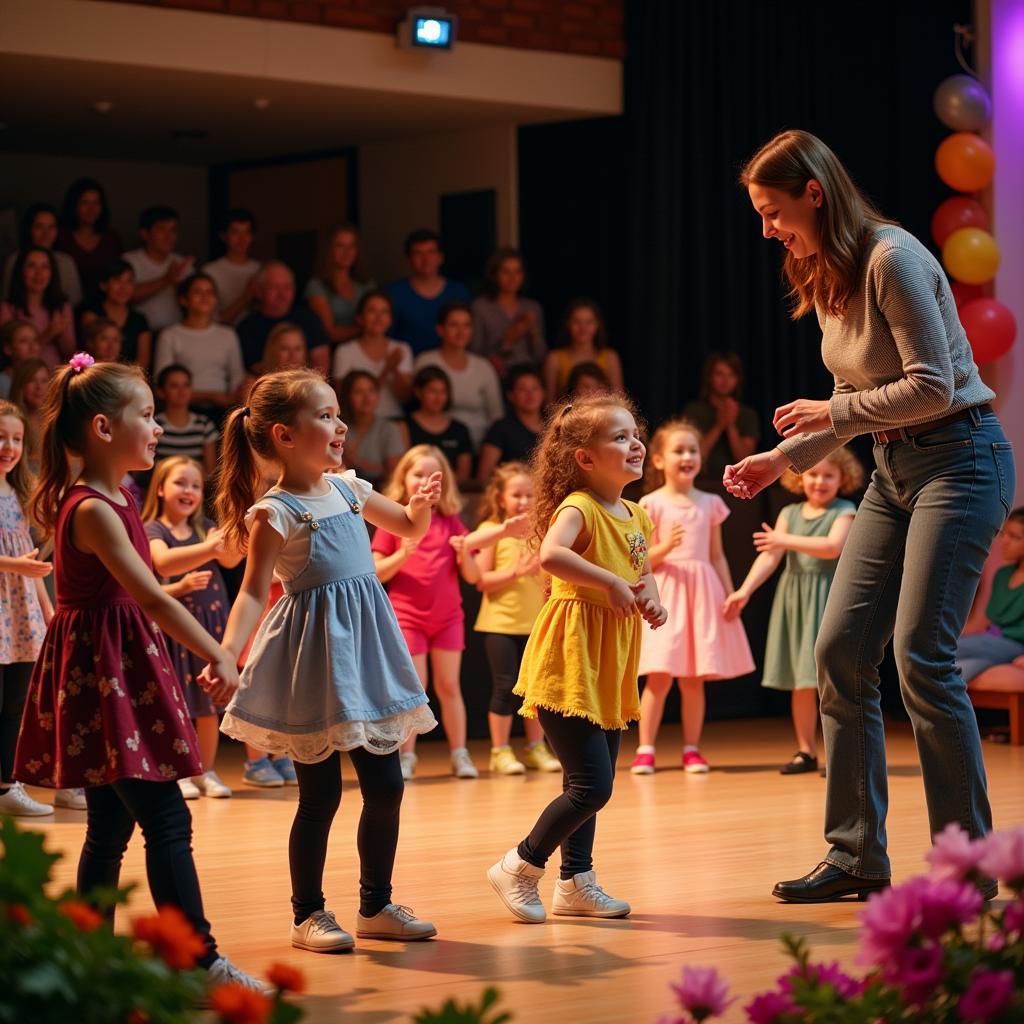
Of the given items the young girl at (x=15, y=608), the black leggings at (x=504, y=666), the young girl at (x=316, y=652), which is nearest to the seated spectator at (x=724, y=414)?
the black leggings at (x=504, y=666)

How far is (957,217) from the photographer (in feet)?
23.2

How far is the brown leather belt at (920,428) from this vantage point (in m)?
3.11

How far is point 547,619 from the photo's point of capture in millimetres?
3393

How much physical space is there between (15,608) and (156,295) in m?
2.60

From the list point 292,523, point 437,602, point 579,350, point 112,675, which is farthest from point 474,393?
point 112,675

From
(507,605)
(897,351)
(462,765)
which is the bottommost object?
(462,765)

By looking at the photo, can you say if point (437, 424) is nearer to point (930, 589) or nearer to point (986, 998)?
point (930, 589)

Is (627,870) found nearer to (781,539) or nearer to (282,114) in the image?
(781,539)

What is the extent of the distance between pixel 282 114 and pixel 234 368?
5.77ft

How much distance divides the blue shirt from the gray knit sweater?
4448mm

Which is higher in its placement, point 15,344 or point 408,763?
point 15,344

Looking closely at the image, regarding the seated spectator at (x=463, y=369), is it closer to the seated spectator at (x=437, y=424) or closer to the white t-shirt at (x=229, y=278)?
the seated spectator at (x=437, y=424)

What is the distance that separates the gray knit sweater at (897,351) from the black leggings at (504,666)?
2.63 m

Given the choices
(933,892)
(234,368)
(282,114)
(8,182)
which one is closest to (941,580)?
(933,892)
